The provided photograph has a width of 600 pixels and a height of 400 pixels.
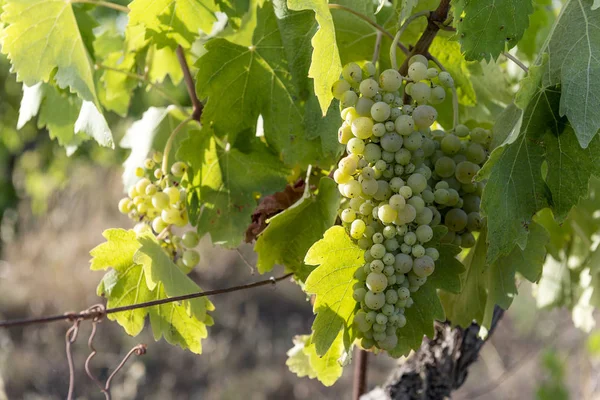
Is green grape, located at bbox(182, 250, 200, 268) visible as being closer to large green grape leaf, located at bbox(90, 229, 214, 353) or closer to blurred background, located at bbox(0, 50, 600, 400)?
large green grape leaf, located at bbox(90, 229, 214, 353)

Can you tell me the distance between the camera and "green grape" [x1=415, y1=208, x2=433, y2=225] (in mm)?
776

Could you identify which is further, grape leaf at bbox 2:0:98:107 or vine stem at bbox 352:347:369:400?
vine stem at bbox 352:347:369:400

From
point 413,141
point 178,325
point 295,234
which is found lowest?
point 178,325

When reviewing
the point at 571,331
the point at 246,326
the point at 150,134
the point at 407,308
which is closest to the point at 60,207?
the point at 246,326

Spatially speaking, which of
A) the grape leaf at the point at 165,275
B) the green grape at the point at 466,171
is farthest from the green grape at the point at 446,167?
the grape leaf at the point at 165,275

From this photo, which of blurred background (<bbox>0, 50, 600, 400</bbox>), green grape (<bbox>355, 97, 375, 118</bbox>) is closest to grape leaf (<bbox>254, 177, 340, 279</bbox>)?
green grape (<bbox>355, 97, 375, 118</bbox>)

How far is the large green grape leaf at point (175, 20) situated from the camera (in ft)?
3.15

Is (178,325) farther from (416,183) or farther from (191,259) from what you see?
(416,183)

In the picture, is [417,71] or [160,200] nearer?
[417,71]

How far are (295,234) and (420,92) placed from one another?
0.98 ft

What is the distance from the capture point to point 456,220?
0.87 metres

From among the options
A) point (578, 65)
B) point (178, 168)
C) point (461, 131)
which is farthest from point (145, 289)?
point (578, 65)

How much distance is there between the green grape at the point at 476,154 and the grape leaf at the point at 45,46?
55 centimetres

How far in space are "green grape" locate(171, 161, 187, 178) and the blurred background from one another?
2969 millimetres
